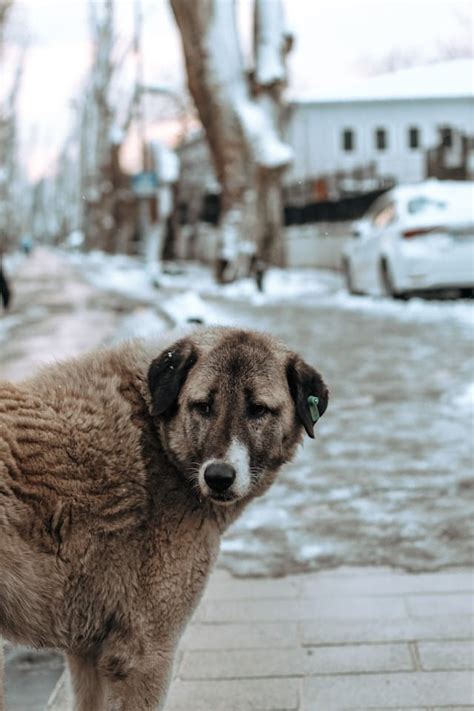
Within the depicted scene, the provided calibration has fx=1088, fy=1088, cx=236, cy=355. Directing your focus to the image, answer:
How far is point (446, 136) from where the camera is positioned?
89.1ft

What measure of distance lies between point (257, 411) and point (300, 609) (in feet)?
5.76

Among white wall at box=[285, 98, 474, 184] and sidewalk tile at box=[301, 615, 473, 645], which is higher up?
sidewalk tile at box=[301, 615, 473, 645]

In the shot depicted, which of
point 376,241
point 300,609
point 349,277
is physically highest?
point 300,609

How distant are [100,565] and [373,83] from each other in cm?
5032

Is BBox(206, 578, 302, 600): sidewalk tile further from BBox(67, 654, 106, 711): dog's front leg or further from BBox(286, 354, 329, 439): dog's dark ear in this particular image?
BBox(286, 354, 329, 439): dog's dark ear

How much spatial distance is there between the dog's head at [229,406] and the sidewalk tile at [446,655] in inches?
45.3

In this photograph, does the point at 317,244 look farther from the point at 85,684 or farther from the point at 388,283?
the point at 85,684

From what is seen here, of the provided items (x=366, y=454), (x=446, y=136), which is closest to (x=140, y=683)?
(x=366, y=454)

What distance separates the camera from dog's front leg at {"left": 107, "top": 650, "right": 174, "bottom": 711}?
306 centimetres

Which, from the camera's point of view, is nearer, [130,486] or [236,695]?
[130,486]

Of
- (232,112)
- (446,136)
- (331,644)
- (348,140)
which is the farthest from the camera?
(348,140)

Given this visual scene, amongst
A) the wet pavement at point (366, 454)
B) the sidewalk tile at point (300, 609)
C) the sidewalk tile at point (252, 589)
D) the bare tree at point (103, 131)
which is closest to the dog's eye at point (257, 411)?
the wet pavement at point (366, 454)

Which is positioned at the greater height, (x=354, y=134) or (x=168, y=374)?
(x=168, y=374)

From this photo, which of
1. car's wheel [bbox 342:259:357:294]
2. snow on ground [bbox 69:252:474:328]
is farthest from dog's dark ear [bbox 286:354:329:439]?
car's wheel [bbox 342:259:357:294]
